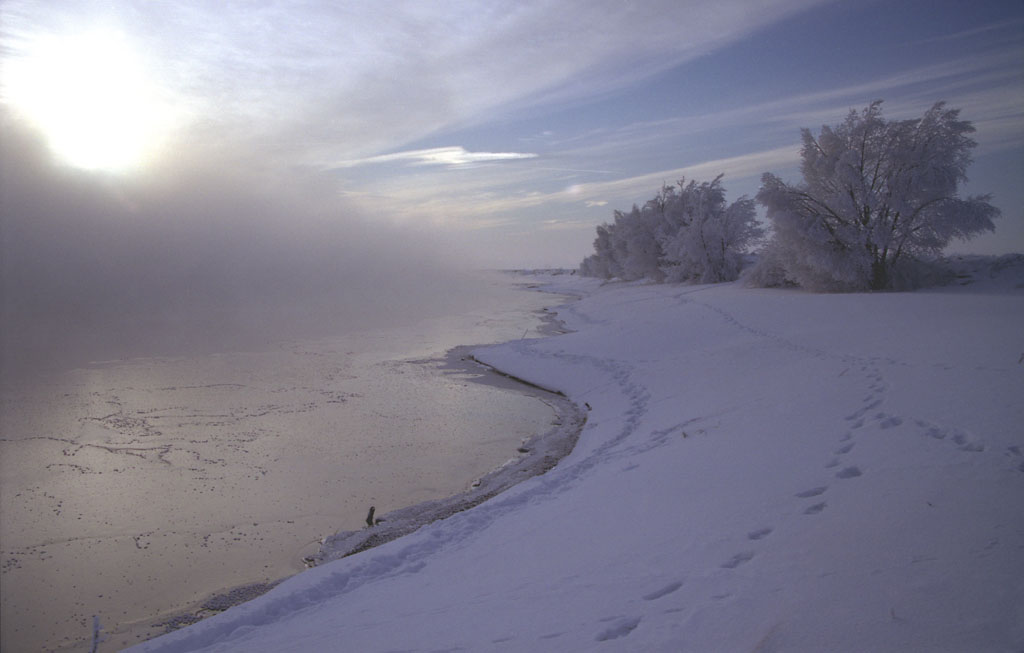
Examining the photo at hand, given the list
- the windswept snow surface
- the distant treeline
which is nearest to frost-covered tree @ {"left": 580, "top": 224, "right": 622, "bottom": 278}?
the distant treeline

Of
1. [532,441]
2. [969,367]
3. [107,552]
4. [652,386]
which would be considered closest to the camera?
[107,552]

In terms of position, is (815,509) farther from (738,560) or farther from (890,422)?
(890,422)

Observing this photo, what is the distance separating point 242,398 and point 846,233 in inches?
899

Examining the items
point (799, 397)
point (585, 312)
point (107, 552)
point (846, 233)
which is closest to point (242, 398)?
point (107, 552)

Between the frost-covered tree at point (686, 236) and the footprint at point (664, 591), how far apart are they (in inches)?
1454

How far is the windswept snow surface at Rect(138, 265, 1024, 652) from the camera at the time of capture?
2984 millimetres

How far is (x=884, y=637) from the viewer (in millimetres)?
2648

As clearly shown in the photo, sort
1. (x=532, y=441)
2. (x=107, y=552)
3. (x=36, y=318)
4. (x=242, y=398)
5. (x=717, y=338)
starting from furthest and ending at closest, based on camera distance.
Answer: (x=36, y=318), (x=717, y=338), (x=242, y=398), (x=532, y=441), (x=107, y=552)

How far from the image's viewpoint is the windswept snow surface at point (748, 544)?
2.98m

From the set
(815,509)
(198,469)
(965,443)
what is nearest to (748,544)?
Answer: (815,509)

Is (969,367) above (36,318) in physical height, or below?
below

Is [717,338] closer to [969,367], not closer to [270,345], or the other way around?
[969,367]

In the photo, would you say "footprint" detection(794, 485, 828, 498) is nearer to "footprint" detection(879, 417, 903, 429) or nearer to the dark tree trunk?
"footprint" detection(879, 417, 903, 429)

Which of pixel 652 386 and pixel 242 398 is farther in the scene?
pixel 242 398
